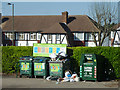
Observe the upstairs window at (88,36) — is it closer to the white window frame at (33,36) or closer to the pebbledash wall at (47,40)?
the pebbledash wall at (47,40)

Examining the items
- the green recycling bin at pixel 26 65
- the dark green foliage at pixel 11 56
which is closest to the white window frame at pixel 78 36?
the dark green foliage at pixel 11 56

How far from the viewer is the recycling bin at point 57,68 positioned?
1505cm

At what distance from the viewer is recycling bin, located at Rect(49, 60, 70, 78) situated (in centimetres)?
1505

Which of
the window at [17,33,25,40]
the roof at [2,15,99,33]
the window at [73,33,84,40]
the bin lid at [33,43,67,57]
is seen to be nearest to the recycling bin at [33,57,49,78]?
the bin lid at [33,43,67,57]

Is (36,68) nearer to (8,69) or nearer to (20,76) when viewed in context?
(20,76)

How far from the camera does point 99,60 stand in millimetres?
14625

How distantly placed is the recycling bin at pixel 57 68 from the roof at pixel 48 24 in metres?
31.7

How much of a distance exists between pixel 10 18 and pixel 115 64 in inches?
1715

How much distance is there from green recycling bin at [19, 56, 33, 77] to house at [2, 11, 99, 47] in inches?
1199

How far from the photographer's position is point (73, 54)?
15961 mm

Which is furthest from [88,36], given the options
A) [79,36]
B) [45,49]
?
[45,49]

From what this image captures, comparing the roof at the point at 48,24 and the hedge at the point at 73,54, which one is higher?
the roof at the point at 48,24

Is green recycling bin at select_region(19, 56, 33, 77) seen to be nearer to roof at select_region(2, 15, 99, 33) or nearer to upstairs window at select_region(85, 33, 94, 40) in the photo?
roof at select_region(2, 15, 99, 33)

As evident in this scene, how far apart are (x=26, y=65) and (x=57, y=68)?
1.89 meters
